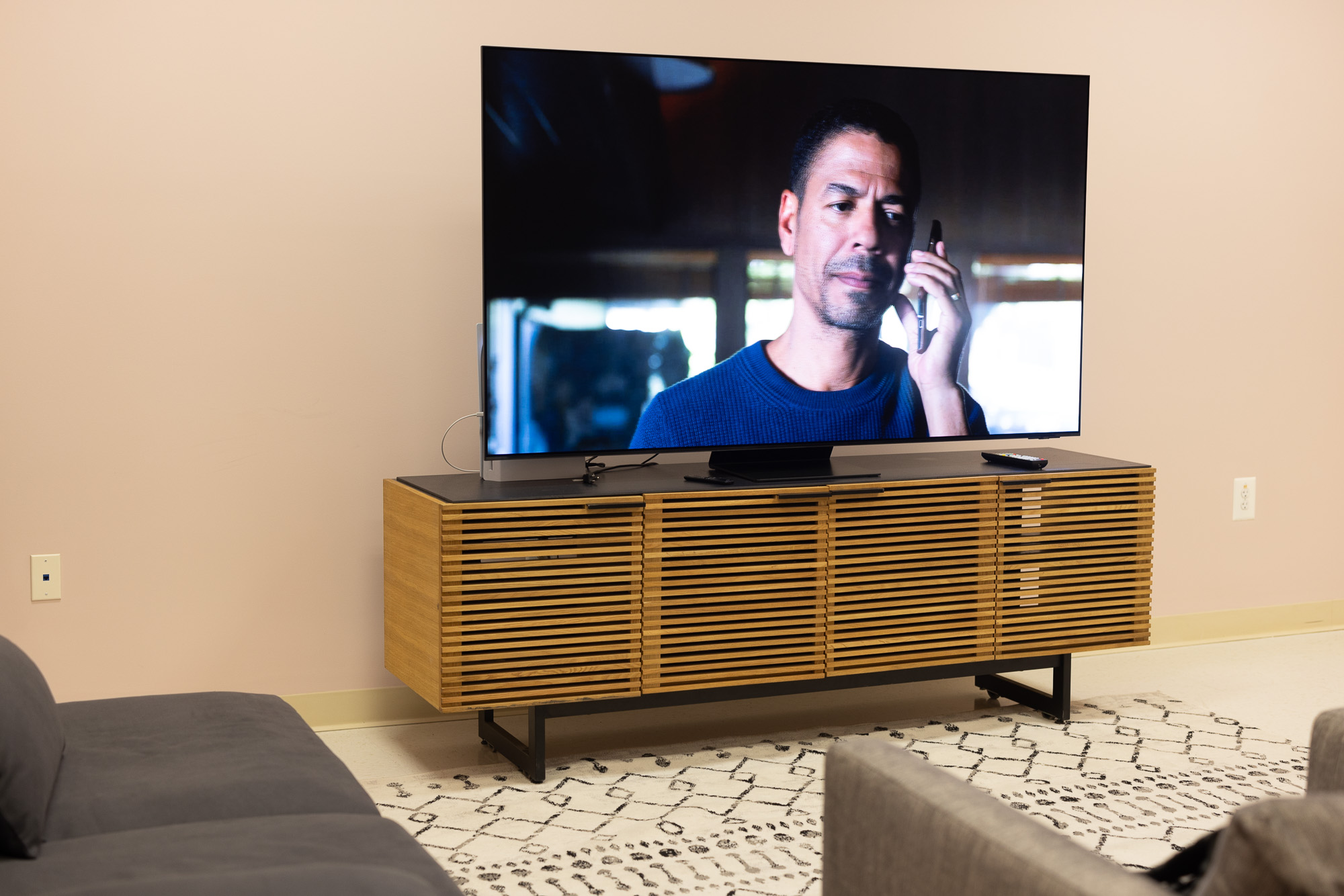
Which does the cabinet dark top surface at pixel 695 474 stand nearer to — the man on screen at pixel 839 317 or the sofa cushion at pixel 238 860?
the man on screen at pixel 839 317

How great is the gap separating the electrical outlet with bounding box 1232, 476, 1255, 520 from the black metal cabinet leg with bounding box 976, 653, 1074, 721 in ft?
4.20

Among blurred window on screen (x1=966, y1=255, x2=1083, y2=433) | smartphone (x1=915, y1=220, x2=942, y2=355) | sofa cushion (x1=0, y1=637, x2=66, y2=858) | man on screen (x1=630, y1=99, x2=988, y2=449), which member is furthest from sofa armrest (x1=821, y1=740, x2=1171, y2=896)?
blurred window on screen (x1=966, y1=255, x2=1083, y2=433)

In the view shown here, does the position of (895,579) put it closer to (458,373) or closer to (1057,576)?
(1057,576)

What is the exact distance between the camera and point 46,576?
10.5ft

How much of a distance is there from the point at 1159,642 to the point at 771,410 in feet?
6.45

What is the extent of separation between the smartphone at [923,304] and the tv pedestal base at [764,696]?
0.93 m

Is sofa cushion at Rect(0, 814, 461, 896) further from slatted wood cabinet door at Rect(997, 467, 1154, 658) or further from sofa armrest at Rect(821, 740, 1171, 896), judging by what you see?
slatted wood cabinet door at Rect(997, 467, 1154, 658)

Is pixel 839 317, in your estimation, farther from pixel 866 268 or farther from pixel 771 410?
pixel 771 410

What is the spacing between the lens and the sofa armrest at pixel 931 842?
112 centimetres

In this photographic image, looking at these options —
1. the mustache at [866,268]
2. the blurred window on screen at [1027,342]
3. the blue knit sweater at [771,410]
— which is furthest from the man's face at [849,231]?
the blurred window on screen at [1027,342]

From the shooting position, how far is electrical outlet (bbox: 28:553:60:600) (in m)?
3.19

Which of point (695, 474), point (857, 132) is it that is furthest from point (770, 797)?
point (857, 132)

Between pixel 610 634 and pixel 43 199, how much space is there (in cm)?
182

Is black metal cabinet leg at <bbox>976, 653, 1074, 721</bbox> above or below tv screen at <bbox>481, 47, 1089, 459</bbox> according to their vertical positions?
below
